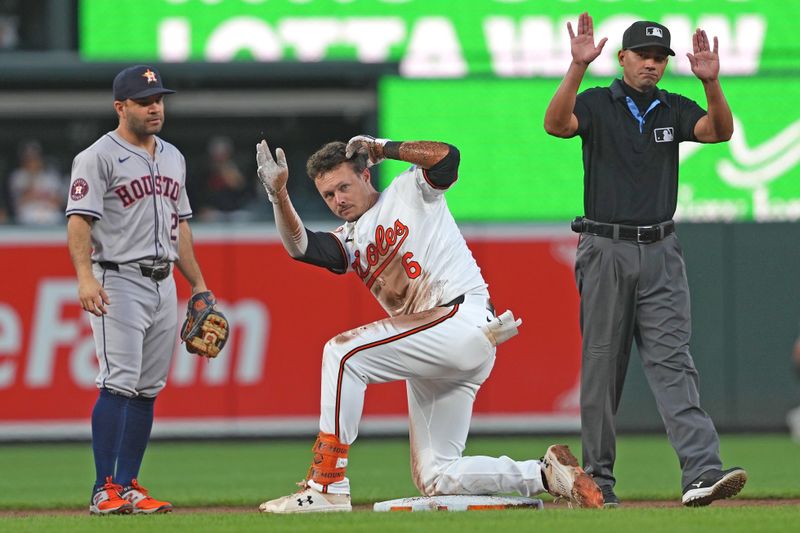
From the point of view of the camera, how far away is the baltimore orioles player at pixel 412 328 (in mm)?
5566

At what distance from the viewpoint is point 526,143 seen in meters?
11.4

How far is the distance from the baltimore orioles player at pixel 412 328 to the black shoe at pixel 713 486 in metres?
0.40

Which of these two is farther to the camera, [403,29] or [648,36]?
[403,29]

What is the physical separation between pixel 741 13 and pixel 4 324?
638 cm

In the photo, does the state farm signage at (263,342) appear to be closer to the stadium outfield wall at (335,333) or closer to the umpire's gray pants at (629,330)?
the stadium outfield wall at (335,333)

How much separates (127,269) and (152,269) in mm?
112

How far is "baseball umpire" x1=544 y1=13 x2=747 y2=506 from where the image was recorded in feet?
19.1

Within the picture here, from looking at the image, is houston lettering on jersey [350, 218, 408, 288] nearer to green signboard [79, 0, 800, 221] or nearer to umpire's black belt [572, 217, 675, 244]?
umpire's black belt [572, 217, 675, 244]

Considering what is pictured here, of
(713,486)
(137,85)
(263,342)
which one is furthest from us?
(263,342)

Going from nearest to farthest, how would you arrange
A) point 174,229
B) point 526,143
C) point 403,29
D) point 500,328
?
point 500,328
point 174,229
point 526,143
point 403,29

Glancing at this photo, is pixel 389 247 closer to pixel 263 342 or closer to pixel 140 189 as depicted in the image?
pixel 140 189

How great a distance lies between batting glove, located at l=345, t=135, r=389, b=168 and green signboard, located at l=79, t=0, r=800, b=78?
238 inches

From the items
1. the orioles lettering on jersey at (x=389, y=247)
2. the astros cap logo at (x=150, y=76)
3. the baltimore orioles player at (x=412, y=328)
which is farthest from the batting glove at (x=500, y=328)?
the astros cap logo at (x=150, y=76)

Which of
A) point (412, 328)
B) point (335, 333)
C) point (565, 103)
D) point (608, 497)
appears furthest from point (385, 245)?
point (335, 333)
